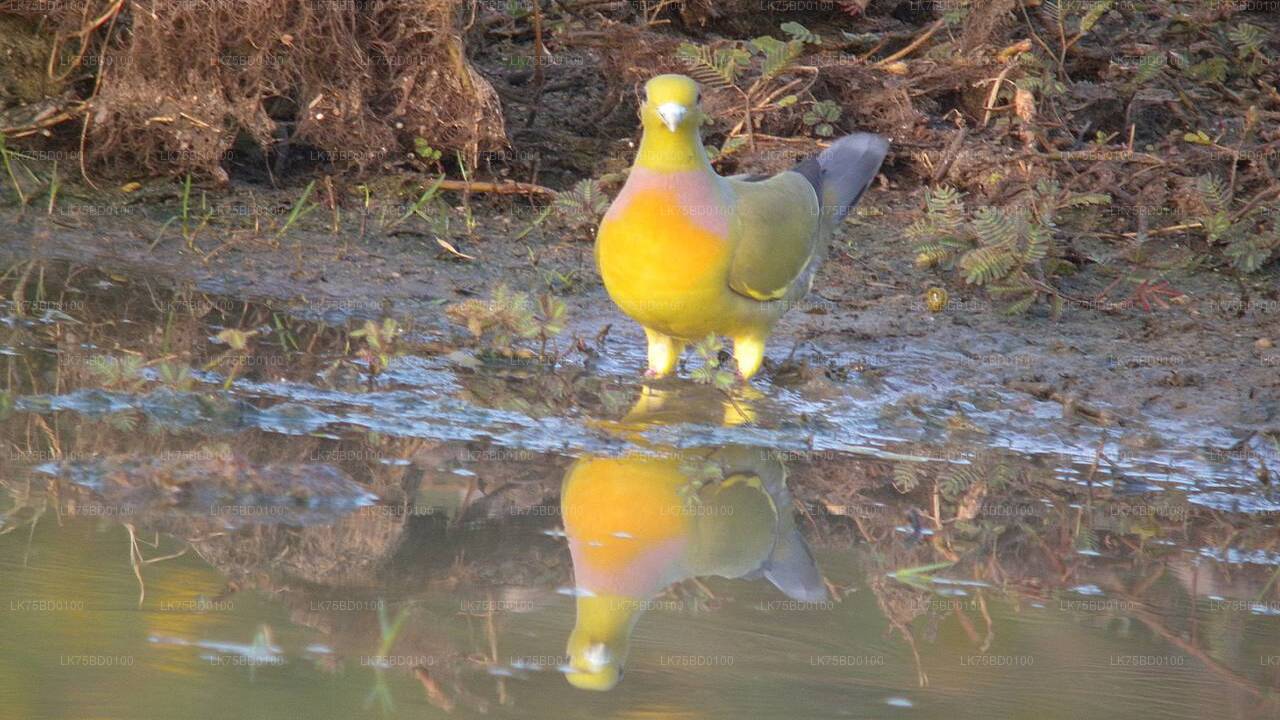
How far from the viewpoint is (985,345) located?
576 cm

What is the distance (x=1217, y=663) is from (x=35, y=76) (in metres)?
5.53

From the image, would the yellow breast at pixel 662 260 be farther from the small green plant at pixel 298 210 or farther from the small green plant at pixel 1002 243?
the small green plant at pixel 298 210

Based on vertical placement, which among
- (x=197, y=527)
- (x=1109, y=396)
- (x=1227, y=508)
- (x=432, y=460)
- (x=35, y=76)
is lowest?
(x=197, y=527)

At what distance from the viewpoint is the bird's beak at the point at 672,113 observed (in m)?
4.54

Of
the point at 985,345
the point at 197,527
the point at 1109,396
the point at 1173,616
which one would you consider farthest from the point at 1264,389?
the point at 197,527

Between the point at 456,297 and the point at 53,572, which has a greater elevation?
the point at 456,297

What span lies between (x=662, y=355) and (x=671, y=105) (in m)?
0.90

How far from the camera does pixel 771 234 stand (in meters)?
4.97

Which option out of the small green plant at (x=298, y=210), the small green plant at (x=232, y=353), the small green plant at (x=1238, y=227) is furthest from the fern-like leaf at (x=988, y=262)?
the small green plant at (x=232, y=353)

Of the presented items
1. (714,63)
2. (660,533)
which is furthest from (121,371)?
(714,63)

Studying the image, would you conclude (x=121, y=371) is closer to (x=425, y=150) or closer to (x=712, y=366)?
(x=712, y=366)

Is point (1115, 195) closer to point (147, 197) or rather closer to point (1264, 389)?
point (1264, 389)

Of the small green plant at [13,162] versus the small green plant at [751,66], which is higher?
the small green plant at [751,66]

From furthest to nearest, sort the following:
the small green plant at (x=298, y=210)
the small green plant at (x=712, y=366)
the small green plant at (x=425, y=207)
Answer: the small green plant at (x=425, y=207), the small green plant at (x=298, y=210), the small green plant at (x=712, y=366)
